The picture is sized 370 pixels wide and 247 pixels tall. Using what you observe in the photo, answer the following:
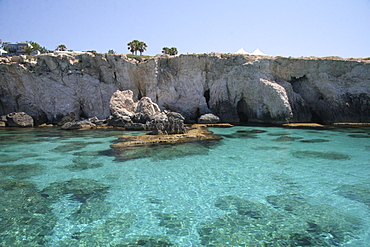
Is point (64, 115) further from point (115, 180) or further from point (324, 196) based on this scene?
point (324, 196)

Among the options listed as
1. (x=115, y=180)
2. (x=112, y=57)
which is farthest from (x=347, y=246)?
(x=112, y=57)

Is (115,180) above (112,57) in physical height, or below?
below

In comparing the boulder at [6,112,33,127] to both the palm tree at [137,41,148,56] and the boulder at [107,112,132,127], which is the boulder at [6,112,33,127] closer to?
the boulder at [107,112,132,127]

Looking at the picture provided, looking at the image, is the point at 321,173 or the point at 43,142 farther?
the point at 43,142

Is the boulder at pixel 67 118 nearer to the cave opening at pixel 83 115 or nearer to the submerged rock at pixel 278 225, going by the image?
the cave opening at pixel 83 115

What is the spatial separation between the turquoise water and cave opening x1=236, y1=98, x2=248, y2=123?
16.4 m

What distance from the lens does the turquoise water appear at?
470cm

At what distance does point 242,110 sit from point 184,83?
749 centimetres

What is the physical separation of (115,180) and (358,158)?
10.1m

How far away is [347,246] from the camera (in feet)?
14.2

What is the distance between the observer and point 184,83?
28703 millimetres

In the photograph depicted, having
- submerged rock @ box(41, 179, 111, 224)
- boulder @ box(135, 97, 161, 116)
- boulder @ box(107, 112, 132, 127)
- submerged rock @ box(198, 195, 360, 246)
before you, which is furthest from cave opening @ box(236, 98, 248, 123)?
submerged rock @ box(41, 179, 111, 224)

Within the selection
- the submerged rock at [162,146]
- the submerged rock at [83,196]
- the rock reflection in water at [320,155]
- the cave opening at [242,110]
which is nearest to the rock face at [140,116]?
the submerged rock at [162,146]

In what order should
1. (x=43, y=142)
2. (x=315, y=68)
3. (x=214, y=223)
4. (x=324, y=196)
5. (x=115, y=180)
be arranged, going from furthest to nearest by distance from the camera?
(x=315, y=68)
(x=43, y=142)
(x=115, y=180)
(x=324, y=196)
(x=214, y=223)
